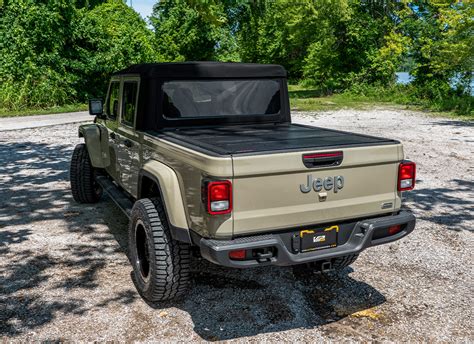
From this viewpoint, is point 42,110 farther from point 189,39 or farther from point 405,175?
point 405,175

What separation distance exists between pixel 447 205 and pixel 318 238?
13.5 feet

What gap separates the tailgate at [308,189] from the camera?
3152mm

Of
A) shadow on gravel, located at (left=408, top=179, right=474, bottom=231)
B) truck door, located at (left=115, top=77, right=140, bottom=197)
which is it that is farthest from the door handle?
shadow on gravel, located at (left=408, top=179, right=474, bottom=231)

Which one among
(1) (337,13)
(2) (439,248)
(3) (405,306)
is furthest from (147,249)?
(1) (337,13)

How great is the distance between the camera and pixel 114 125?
17.2ft

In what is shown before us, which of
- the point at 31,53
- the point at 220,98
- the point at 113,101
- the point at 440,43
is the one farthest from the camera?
the point at 440,43

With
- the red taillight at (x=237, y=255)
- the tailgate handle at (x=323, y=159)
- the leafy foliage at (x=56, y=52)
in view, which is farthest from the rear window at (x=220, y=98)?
the leafy foliage at (x=56, y=52)

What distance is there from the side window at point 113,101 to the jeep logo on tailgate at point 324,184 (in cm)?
272

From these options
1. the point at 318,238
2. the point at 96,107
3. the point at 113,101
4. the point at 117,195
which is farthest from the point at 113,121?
the point at 318,238

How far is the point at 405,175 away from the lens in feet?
12.2

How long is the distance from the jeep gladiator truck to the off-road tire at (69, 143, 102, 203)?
1867 millimetres

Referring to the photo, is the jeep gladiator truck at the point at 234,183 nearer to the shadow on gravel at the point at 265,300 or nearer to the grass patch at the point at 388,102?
the shadow on gravel at the point at 265,300

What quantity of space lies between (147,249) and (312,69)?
96.1ft

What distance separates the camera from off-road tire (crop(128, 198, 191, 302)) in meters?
3.59
